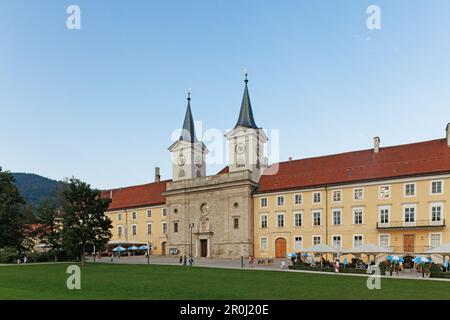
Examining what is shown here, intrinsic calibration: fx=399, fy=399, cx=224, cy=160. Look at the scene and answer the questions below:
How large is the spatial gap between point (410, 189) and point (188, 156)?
33.8 meters

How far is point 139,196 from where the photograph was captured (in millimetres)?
74500

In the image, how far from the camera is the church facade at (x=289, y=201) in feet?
146

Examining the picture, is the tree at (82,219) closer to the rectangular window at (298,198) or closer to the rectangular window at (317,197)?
the rectangular window at (298,198)

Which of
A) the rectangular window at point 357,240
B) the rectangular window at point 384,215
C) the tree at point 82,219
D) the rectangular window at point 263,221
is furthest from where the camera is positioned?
the rectangular window at point 263,221

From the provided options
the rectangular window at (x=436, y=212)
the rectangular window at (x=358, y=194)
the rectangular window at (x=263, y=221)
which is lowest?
the rectangular window at (x=263, y=221)

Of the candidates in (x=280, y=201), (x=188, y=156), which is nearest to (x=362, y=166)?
(x=280, y=201)

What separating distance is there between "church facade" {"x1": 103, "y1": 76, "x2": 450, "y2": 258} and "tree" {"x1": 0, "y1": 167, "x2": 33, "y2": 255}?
14.8 metres

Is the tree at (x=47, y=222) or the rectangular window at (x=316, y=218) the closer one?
the rectangular window at (x=316, y=218)

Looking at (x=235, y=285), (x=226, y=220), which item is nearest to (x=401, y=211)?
(x=226, y=220)

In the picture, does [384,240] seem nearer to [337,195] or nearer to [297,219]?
[337,195]

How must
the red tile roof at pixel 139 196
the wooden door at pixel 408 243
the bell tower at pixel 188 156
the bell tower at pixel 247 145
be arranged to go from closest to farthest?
the wooden door at pixel 408 243, the bell tower at pixel 247 145, the bell tower at pixel 188 156, the red tile roof at pixel 139 196

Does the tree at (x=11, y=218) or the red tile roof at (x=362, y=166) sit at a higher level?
the red tile roof at (x=362, y=166)

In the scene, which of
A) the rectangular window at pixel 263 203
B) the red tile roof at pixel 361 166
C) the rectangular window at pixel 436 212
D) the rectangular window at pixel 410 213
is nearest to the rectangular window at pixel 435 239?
the rectangular window at pixel 436 212

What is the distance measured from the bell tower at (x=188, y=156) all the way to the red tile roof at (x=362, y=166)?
12.2 m
